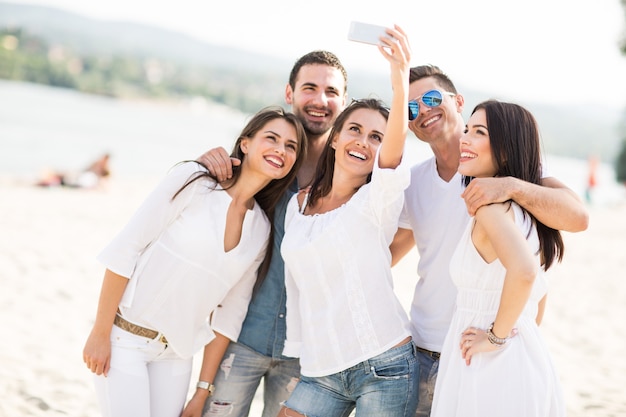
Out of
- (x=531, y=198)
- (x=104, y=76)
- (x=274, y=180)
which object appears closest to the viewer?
(x=531, y=198)

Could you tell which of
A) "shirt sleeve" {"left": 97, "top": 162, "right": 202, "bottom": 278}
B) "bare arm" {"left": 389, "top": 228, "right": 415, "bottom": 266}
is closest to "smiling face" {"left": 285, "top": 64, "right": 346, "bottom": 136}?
"bare arm" {"left": 389, "top": 228, "right": 415, "bottom": 266}

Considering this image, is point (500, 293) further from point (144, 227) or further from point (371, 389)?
point (144, 227)

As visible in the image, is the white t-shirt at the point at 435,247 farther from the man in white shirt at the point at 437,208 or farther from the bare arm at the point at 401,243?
the bare arm at the point at 401,243

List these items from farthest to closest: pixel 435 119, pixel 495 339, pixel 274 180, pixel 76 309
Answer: pixel 76 309 < pixel 274 180 < pixel 435 119 < pixel 495 339

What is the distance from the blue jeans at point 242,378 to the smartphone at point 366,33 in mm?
1893

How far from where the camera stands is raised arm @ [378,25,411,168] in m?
3.03

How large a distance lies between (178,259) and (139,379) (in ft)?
2.17

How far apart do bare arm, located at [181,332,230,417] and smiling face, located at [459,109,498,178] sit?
5.73 feet

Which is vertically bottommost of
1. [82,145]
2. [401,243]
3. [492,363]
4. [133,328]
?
[82,145]

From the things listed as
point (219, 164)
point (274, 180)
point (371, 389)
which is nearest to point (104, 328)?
point (219, 164)

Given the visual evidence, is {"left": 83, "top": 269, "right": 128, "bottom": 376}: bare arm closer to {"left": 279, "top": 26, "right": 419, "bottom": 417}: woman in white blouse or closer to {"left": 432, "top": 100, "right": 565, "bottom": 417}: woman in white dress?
{"left": 279, "top": 26, "right": 419, "bottom": 417}: woman in white blouse

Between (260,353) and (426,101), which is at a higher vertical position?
(426,101)

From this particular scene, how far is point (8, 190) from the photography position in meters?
16.0

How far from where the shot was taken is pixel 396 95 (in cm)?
308
